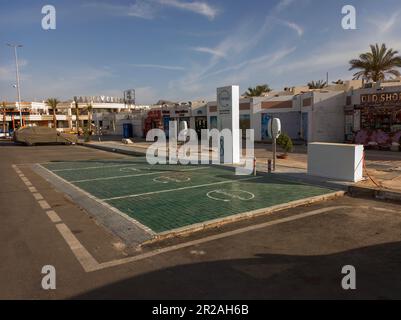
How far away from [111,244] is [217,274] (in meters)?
2.55

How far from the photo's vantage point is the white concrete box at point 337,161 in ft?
38.2

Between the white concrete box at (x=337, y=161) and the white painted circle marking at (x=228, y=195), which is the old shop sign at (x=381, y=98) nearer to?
the white concrete box at (x=337, y=161)

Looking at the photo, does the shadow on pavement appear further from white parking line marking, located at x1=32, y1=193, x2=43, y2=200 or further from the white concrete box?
white parking line marking, located at x1=32, y1=193, x2=43, y2=200

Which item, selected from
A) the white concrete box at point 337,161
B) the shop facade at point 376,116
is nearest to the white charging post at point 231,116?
the white concrete box at point 337,161

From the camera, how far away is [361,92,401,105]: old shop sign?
2267 cm

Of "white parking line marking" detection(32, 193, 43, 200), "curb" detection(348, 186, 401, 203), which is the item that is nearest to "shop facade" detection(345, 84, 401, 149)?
"curb" detection(348, 186, 401, 203)

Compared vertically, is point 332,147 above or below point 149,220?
above

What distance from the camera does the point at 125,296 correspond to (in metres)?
4.73

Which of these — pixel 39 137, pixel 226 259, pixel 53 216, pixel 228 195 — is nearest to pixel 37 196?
pixel 53 216

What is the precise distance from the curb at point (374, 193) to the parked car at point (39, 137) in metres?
33.9
